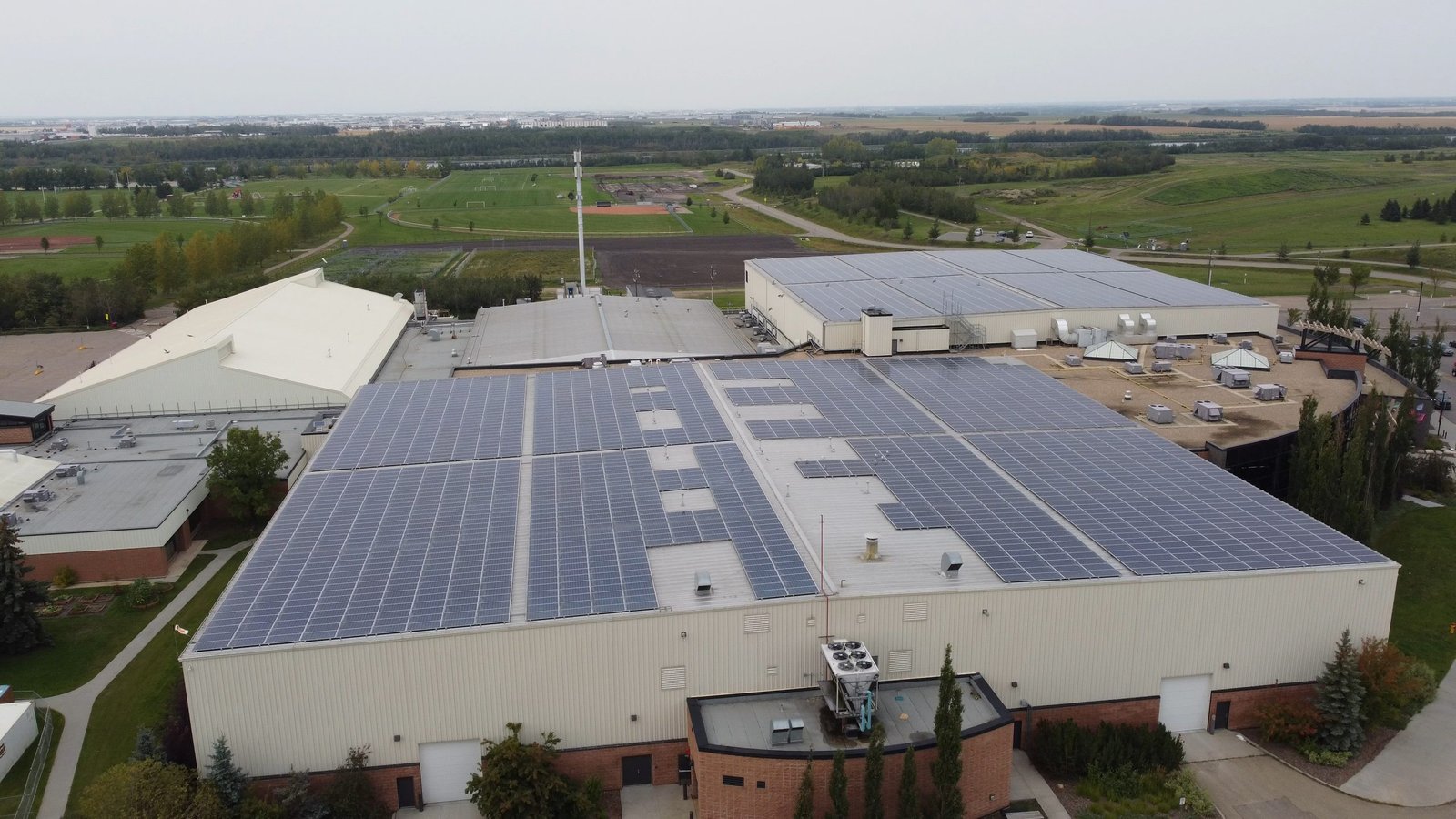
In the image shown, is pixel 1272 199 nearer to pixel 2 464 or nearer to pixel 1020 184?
pixel 1020 184

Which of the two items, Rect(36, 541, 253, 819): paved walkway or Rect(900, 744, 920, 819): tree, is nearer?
Rect(900, 744, 920, 819): tree

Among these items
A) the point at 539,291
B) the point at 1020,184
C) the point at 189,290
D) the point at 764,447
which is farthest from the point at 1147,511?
the point at 1020,184

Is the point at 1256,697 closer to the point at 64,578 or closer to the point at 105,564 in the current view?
the point at 105,564

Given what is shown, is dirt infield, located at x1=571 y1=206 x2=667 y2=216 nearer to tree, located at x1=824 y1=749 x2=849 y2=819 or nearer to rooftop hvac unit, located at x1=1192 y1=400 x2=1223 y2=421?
rooftop hvac unit, located at x1=1192 y1=400 x2=1223 y2=421

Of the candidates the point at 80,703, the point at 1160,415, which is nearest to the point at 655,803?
the point at 80,703

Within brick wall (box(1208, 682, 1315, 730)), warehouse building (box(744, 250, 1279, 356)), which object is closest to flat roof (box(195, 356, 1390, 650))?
brick wall (box(1208, 682, 1315, 730))

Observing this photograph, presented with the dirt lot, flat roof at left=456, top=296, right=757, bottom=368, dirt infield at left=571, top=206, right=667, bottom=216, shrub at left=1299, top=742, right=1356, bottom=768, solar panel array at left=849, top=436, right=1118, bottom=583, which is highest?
dirt infield at left=571, top=206, right=667, bottom=216
